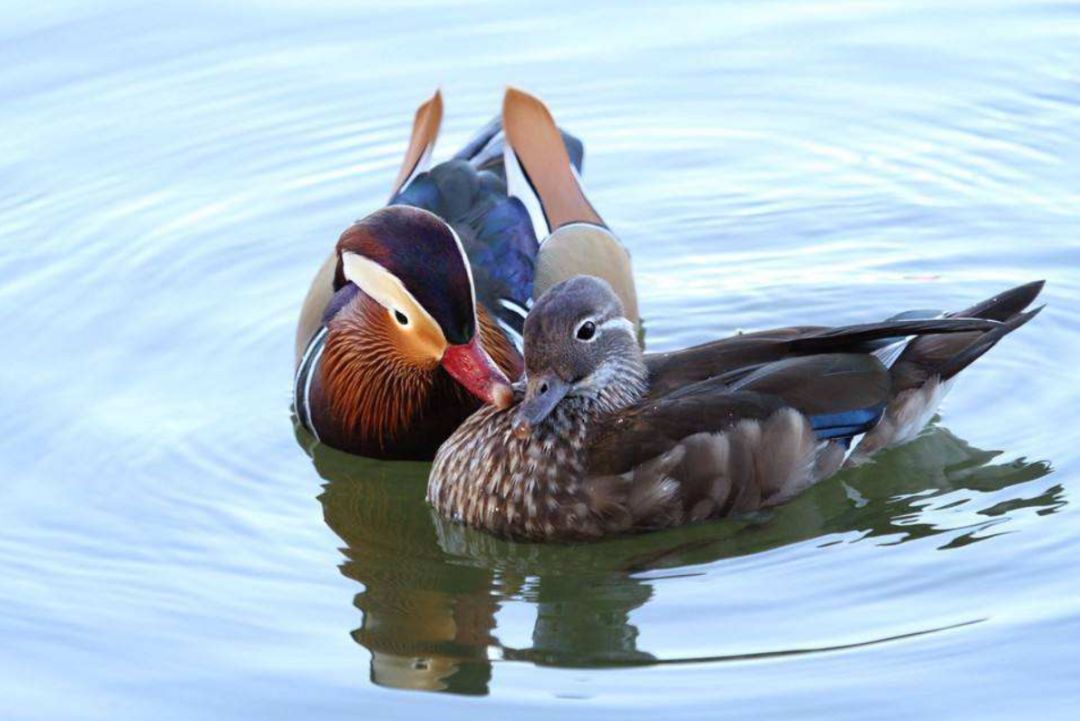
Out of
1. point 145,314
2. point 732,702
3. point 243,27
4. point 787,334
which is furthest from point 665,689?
point 243,27

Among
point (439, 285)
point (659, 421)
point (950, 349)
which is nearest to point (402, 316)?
point (439, 285)

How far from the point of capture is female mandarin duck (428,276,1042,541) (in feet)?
22.9

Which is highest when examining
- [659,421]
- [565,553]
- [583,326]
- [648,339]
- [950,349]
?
[648,339]

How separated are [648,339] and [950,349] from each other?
1575 mm

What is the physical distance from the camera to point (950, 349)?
296 inches

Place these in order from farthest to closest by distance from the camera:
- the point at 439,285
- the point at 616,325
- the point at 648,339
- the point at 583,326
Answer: the point at 648,339
the point at 439,285
the point at 616,325
the point at 583,326

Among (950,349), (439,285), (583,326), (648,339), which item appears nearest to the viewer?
(583,326)

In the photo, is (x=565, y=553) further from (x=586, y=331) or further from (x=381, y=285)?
(x=381, y=285)

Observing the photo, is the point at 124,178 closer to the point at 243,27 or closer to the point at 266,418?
the point at 243,27

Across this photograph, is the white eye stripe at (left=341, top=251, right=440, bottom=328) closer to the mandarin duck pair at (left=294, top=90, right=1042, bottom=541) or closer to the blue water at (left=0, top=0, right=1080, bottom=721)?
the mandarin duck pair at (left=294, top=90, right=1042, bottom=541)

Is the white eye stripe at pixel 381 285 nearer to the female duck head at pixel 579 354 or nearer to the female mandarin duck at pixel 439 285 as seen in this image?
the female mandarin duck at pixel 439 285

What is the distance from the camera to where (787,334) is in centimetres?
736

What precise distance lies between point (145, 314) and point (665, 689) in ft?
11.9

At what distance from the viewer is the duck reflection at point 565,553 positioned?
6527 mm
